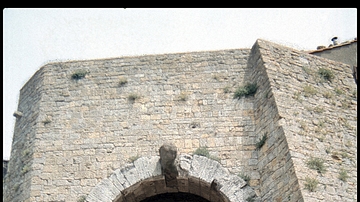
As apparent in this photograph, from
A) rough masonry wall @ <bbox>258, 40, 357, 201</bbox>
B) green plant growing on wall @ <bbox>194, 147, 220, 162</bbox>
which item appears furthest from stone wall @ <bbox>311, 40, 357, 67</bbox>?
A: green plant growing on wall @ <bbox>194, 147, 220, 162</bbox>

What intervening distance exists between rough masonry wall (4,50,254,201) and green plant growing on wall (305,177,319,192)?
1.33m

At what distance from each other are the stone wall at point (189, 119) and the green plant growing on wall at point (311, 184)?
15 centimetres

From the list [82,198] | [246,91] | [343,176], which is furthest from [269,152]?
[82,198]

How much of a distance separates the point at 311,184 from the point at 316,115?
65.5 inches

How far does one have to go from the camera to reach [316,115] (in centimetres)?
875

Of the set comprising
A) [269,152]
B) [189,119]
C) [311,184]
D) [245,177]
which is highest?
[189,119]

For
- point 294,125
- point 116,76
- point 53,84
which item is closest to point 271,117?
point 294,125

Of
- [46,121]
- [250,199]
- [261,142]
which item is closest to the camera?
[250,199]

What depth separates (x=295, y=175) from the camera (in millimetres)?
7551

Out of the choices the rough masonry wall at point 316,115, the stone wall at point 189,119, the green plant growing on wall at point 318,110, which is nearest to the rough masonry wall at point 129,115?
the stone wall at point 189,119

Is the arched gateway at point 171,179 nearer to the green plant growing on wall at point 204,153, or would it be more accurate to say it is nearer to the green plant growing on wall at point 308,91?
the green plant growing on wall at point 204,153

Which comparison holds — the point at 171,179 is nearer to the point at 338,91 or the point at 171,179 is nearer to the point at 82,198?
the point at 82,198

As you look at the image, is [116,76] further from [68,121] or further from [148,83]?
[68,121]

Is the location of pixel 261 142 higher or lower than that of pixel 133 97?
lower
